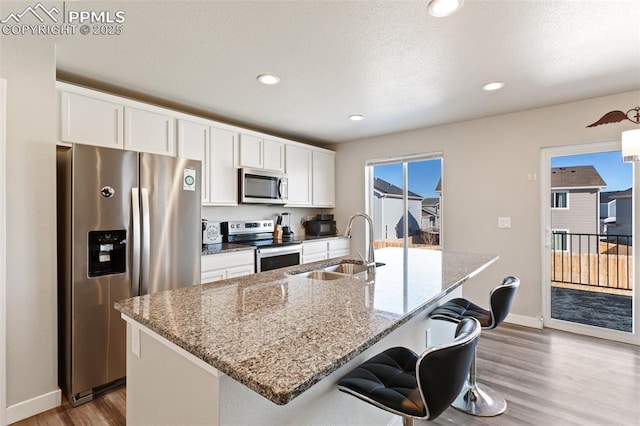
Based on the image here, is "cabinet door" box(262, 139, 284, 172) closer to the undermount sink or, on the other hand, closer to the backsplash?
the backsplash

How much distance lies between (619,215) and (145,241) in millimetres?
4370

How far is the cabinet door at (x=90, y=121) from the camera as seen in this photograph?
2.36m

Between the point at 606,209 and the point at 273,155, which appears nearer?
the point at 606,209

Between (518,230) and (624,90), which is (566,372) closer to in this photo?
(518,230)

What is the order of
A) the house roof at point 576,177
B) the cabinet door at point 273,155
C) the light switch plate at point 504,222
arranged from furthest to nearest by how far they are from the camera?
the cabinet door at point 273,155
the light switch plate at point 504,222
the house roof at point 576,177

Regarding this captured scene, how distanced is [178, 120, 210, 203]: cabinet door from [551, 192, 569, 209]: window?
381 cm

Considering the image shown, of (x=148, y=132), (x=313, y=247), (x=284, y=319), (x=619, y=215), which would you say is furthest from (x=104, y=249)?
(x=619, y=215)

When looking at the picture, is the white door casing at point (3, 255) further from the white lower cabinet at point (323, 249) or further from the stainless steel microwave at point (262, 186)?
the white lower cabinet at point (323, 249)

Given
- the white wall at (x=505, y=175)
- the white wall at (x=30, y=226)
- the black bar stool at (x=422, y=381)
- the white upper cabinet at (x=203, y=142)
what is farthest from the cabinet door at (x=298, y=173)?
the black bar stool at (x=422, y=381)

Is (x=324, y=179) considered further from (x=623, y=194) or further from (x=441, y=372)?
(x=441, y=372)

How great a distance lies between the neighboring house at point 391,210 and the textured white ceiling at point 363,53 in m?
1.48

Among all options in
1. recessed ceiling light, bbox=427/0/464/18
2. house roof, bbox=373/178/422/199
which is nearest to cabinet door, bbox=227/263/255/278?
house roof, bbox=373/178/422/199

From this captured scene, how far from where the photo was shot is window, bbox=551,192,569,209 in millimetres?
3385

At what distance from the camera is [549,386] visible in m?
2.24
